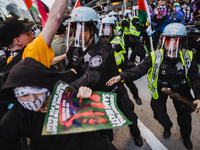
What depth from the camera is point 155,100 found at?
2041 millimetres

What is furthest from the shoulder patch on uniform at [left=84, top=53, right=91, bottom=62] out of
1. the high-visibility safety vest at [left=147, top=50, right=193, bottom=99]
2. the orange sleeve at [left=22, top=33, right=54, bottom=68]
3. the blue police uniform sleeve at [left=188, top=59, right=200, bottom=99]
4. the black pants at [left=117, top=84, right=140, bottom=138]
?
the blue police uniform sleeve at [left=188, top=59, right=200, bottom=99]

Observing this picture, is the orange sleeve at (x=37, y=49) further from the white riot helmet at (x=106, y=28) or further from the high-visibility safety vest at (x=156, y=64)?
the white riot helmet at (x=106, y=28)

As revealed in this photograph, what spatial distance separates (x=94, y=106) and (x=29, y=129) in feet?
1.87

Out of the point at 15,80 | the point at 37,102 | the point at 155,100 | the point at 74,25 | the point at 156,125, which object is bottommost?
the point at 156,125

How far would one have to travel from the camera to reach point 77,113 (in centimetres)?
94

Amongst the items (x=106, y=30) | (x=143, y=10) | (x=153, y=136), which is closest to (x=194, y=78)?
(x=153, y=136)

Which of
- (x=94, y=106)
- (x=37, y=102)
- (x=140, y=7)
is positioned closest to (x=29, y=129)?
(x=37, y=102)

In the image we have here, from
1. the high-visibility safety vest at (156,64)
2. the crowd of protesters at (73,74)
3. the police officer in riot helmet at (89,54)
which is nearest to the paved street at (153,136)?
the crowd of protesters at (73,74)

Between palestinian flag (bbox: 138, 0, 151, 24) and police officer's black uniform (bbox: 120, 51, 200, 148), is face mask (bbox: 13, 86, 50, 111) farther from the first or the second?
palestinian flag (bbox: 138, 0, 151, 24)

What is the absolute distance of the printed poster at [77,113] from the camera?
0.82 m

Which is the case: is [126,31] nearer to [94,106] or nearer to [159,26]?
[159,26]

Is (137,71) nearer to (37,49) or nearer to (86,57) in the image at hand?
(86,57)

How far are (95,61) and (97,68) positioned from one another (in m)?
0.09

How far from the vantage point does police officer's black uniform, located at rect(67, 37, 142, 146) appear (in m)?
1.35
